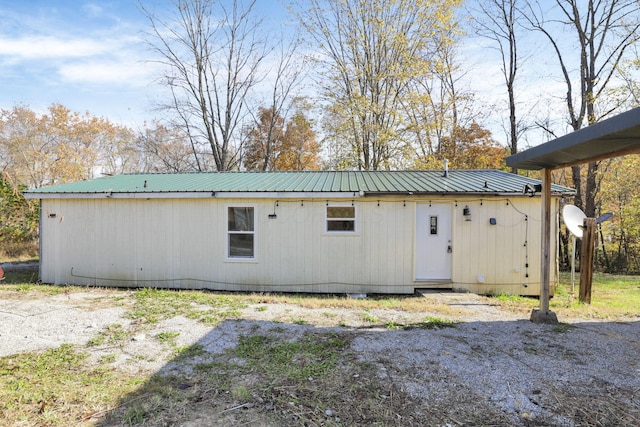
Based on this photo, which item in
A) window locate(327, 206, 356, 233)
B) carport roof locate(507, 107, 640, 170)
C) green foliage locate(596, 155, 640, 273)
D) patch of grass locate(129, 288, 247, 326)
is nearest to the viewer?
carport roof locate(507, 107, 640, 170)

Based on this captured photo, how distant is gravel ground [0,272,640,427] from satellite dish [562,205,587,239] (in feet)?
6.60

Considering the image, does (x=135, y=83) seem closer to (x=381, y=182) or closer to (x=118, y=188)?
(x=118, y=188)

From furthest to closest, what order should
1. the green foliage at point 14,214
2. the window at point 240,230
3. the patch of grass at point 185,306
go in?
the green foliage at point 14,214, the window at point 240,230, the patch of grass at point 185,306

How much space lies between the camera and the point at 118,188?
805 cm

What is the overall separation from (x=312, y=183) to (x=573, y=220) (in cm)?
545

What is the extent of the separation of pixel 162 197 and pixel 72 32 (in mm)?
6739

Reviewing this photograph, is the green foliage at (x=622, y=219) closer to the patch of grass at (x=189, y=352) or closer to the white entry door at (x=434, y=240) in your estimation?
the white entry door at (x=434, y=240)

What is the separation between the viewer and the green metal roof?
289 inches

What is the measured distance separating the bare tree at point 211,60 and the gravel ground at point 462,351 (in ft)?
47.2

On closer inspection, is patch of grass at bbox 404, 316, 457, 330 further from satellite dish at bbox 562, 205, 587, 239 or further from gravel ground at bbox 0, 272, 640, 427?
satellite dish at bbox 562, 205, 587, 239

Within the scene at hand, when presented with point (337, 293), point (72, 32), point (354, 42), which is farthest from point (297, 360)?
point (354, 42)

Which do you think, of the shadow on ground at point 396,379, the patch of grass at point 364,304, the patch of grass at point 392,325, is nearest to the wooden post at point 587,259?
the shadow on ground at point 396,379

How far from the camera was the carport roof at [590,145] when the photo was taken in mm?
3117

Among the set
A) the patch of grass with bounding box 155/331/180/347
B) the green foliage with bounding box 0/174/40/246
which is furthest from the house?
the green foliage with bounding box 0/174/40/246
